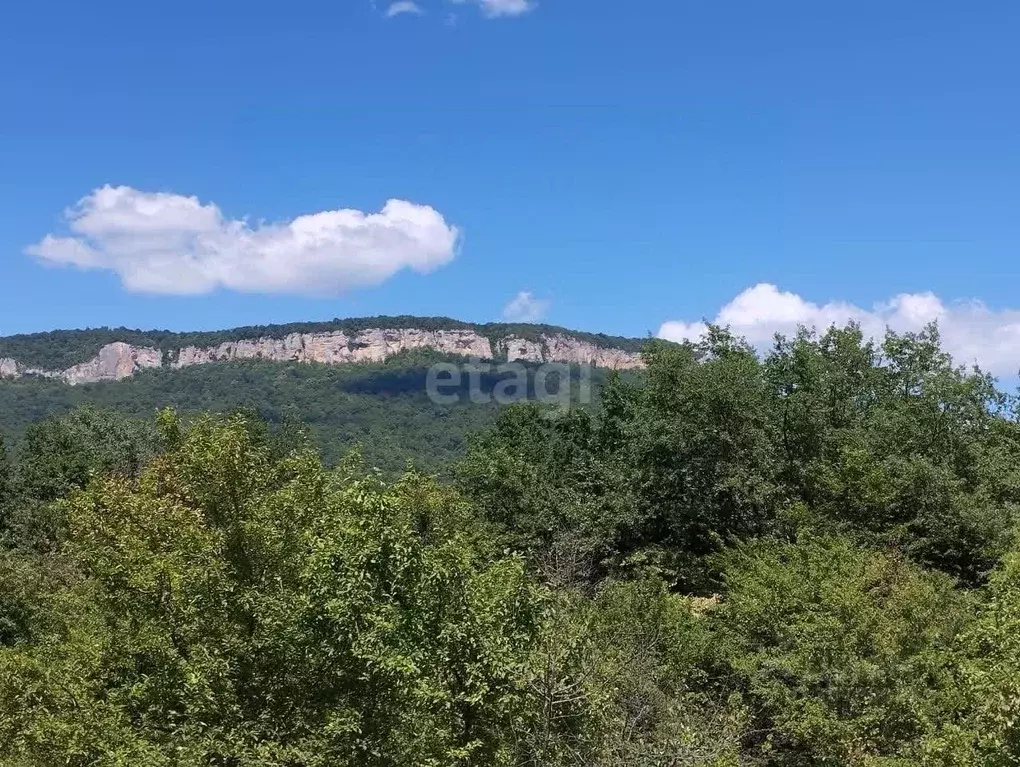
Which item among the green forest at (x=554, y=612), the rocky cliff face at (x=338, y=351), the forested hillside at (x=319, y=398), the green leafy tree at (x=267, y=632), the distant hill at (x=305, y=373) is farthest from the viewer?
the rocky cliff face at (x=338, y=351)

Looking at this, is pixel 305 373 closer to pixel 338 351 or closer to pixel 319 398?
pixel 319 398

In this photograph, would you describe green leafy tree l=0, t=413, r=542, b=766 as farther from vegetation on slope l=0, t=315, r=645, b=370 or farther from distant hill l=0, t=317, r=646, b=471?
vegetation on slope l=0, t=315, r=645, b=370

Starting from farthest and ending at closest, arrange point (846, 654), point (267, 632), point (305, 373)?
point (305, 373)
point (846, 654)
point (267, 632)

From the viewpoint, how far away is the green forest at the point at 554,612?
10.3 meters

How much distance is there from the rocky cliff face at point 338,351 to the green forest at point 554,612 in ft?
488

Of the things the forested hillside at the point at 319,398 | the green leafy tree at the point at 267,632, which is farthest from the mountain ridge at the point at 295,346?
the green leafy tree at the point at 267,632

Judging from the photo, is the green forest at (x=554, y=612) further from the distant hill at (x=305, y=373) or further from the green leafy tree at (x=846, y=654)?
the distant hill at (x=305, y=373)

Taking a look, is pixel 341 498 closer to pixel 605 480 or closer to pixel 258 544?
pixel 258 544

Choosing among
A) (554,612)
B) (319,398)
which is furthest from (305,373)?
(554,612)

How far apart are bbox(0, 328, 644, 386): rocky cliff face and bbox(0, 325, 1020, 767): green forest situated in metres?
149

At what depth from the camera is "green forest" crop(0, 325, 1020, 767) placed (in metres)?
10.3

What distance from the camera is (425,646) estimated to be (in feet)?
32.4

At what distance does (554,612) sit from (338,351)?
608 feet

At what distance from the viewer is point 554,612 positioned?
11.9 metres
